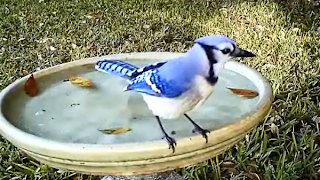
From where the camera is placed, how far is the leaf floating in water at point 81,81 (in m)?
1.69

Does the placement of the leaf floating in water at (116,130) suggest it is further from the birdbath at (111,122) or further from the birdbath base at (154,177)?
the birdbath base at (154,177)

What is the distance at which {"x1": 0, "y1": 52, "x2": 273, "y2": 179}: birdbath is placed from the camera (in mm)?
1221

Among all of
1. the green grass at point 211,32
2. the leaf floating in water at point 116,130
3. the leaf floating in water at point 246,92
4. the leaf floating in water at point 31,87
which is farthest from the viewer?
the green grass at point 211,32

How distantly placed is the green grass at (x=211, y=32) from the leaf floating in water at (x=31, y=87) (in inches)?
27.0

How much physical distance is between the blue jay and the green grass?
3.11ft

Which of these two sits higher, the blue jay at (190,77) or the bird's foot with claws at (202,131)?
the blue jay at (190,77)

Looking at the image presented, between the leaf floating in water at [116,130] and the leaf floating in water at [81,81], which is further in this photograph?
the leaf floating in water at [81,81]

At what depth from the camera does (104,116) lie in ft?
4.88

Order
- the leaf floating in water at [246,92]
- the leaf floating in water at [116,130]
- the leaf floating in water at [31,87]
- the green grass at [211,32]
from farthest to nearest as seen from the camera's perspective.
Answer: the green grass at [211,32], the leaf floating in water at [31,87], the leaf floating in water at [246,92], the leaf floating in water at [116,130]

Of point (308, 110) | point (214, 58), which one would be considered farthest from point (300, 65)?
point (214, 58)

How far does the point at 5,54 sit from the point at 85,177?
1.43 m

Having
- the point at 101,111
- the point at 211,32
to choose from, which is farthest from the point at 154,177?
the point at 211,32

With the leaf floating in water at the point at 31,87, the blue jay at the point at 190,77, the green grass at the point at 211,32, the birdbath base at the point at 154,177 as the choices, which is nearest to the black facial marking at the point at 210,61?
the blue jay at the point at 190,77

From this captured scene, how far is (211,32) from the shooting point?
3.77 metres
